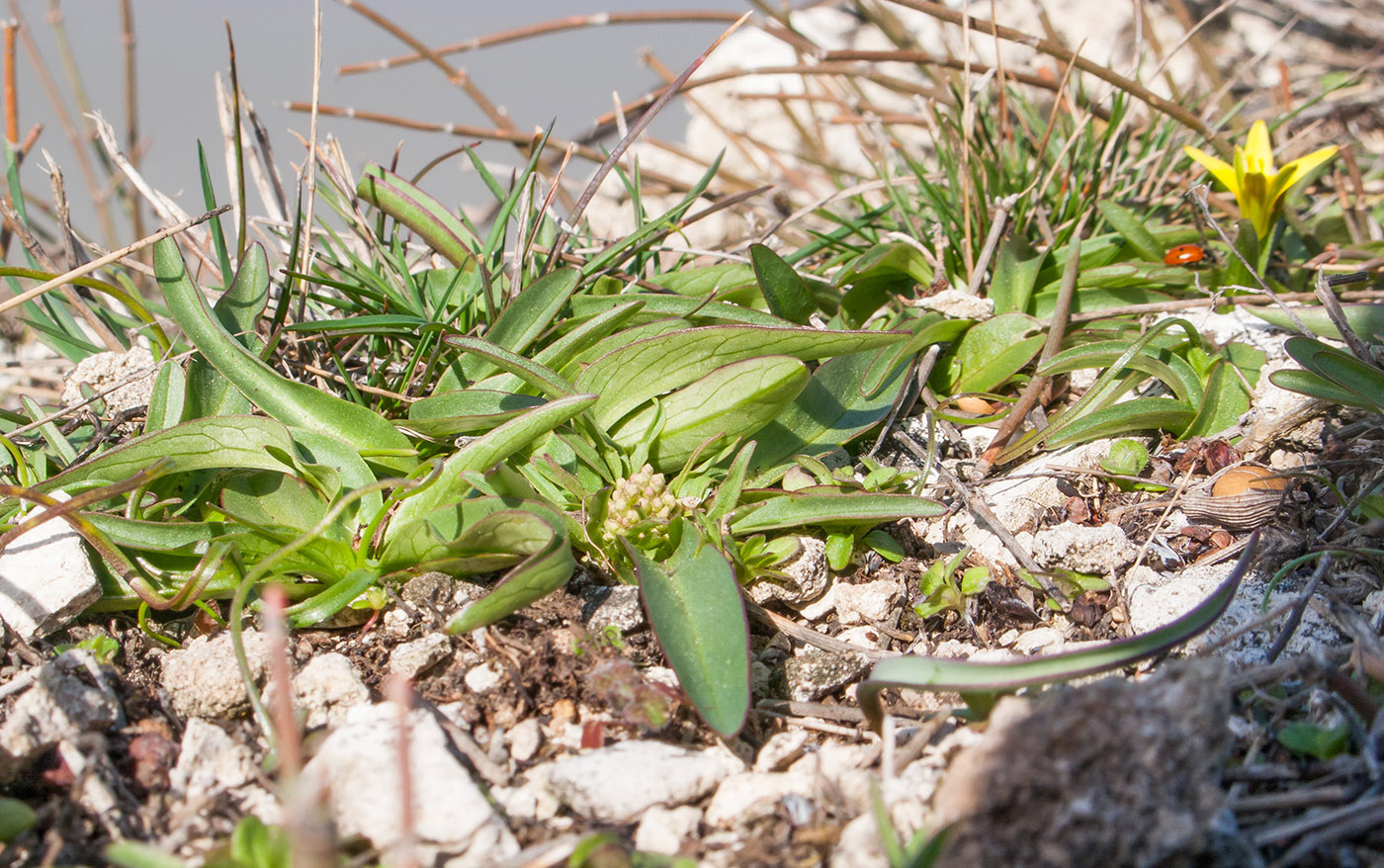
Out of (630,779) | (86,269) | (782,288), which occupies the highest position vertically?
(86,269)

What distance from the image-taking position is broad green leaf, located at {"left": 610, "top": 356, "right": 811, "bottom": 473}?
168 centimetres

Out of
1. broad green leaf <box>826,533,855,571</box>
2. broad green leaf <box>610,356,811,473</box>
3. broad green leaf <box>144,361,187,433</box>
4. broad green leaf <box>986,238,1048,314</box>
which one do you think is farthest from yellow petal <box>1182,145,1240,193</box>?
broad green leaf <box>144,361,187,433</box>

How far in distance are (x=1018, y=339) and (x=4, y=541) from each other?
1.99 meters

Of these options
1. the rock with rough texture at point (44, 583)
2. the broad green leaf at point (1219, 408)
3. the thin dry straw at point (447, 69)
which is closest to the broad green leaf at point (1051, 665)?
the broad green leaf at point (1219, 408)

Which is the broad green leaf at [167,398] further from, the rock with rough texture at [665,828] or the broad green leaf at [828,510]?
the rock with rough texture at [665,828]

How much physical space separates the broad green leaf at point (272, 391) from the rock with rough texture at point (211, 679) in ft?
1.46

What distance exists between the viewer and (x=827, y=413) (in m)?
1.90

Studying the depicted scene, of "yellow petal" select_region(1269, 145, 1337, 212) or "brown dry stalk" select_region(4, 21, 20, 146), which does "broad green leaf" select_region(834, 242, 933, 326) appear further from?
"brown dry stalk" select_region(4, 21, 20, 146)

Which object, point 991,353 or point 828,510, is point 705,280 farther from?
point 828,510

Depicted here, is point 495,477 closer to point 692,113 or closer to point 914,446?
point 914,446

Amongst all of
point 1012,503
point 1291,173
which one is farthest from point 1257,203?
point 1012,503

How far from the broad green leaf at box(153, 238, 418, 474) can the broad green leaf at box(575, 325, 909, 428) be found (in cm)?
39

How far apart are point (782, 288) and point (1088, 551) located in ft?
2.77

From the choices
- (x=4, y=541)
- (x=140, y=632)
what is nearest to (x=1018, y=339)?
(x=140, y=632)
